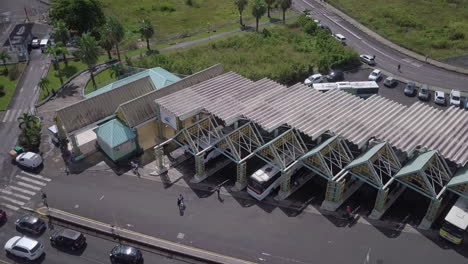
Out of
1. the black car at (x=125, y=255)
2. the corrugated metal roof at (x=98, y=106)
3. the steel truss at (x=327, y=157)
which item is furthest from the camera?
the corrugated metal roof at (x=98, y=106)

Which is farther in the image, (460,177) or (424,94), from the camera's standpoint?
(424,94)

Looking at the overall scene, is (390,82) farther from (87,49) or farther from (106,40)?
(106,40)

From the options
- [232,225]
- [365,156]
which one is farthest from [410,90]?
[232,225]

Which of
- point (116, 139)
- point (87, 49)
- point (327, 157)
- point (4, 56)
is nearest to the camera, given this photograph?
point (327, 157)

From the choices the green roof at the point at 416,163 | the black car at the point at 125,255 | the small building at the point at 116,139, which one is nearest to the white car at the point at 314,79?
the green roof at the point at 416,163

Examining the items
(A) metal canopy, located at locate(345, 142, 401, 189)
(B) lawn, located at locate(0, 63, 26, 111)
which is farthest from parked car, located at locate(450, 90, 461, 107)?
(B) lawn, located at locate(0, 63, 26, 111)

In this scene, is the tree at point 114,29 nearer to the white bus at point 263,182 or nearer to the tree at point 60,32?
the tree at point 60,32

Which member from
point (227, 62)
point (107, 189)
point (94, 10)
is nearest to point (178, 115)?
point (107, 189)
